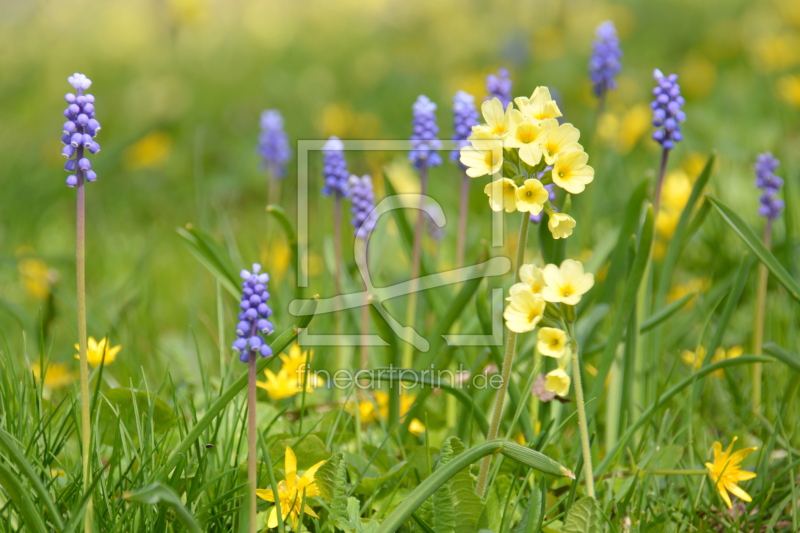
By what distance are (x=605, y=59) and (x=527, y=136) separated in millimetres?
1410

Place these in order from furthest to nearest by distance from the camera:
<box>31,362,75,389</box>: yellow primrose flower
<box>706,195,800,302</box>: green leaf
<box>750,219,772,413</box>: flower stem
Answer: <box>31,362,75,389</box>: yellow primrose flower → <box>750,219,772,413</box>: flower stem → <box>706,195,800,302</box>: green leaf

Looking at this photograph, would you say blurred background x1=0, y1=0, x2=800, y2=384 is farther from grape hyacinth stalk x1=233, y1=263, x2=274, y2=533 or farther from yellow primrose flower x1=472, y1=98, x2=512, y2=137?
yellow primrose flower x1=472, y1=98, x2=512, y2=137

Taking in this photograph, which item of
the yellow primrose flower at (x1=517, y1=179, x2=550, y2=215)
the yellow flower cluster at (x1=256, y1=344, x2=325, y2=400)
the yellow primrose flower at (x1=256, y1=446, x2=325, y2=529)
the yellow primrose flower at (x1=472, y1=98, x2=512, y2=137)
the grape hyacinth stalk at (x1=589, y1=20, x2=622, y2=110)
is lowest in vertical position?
the yellow primrose flower at (x1=256, y1=446, x2=325, y2=529)

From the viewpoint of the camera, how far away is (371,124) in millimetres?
5887

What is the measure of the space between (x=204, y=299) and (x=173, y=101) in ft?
12.2

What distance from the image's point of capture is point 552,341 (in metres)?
1.63

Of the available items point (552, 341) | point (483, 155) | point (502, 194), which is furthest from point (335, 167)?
point (552, 341)

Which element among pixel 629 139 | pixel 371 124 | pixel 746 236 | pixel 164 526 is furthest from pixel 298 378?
pixel 371 124

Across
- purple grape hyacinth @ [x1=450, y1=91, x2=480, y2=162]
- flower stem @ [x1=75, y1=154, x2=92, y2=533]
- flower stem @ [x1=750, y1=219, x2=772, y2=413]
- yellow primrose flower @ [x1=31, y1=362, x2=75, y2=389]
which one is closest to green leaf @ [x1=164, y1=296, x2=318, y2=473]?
flower stem @ [x1=75, y1=154, x2=92, y2=533]

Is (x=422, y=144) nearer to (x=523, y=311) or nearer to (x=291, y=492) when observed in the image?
(x=523, y=311)

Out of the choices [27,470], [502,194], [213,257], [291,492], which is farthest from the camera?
[213,257]

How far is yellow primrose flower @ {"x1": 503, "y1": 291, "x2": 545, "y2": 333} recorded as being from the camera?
5.18ft

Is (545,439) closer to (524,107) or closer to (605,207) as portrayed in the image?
(524,107)

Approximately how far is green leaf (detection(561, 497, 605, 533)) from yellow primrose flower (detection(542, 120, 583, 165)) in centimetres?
72
